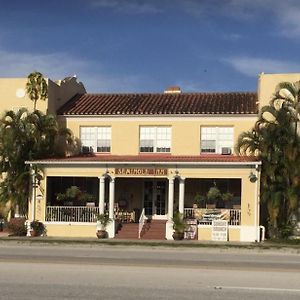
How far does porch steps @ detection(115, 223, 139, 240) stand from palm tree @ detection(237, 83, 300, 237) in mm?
6090

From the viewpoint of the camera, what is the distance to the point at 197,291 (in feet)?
34.0

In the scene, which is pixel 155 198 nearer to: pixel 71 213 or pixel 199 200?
pixel 199 200

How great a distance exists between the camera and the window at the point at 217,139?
98.4 ft

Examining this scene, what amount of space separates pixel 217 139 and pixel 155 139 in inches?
125

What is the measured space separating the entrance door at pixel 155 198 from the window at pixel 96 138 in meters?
3.03

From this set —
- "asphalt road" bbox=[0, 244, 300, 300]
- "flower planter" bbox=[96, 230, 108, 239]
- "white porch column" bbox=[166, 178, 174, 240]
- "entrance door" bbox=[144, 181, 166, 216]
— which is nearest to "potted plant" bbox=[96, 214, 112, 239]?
"flower planter" bbox=[96, 230, 108, 239]

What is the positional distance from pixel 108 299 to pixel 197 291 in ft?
5.61

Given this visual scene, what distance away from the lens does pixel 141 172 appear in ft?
90.6

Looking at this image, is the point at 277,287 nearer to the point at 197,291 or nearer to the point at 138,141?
the point at 197,291

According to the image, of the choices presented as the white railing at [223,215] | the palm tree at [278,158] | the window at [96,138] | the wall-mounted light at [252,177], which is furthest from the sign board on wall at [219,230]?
the window at [96,138]

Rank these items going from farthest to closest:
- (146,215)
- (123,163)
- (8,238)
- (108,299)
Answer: (146,215) < (123,163) < (8,238) < (108,299)

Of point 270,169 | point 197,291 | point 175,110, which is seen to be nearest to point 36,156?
point 175,110

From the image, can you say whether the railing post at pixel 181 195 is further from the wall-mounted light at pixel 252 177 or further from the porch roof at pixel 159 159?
the wall-mounted light at pixel 252 177

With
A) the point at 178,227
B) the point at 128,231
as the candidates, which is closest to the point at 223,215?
the point at 178,227
